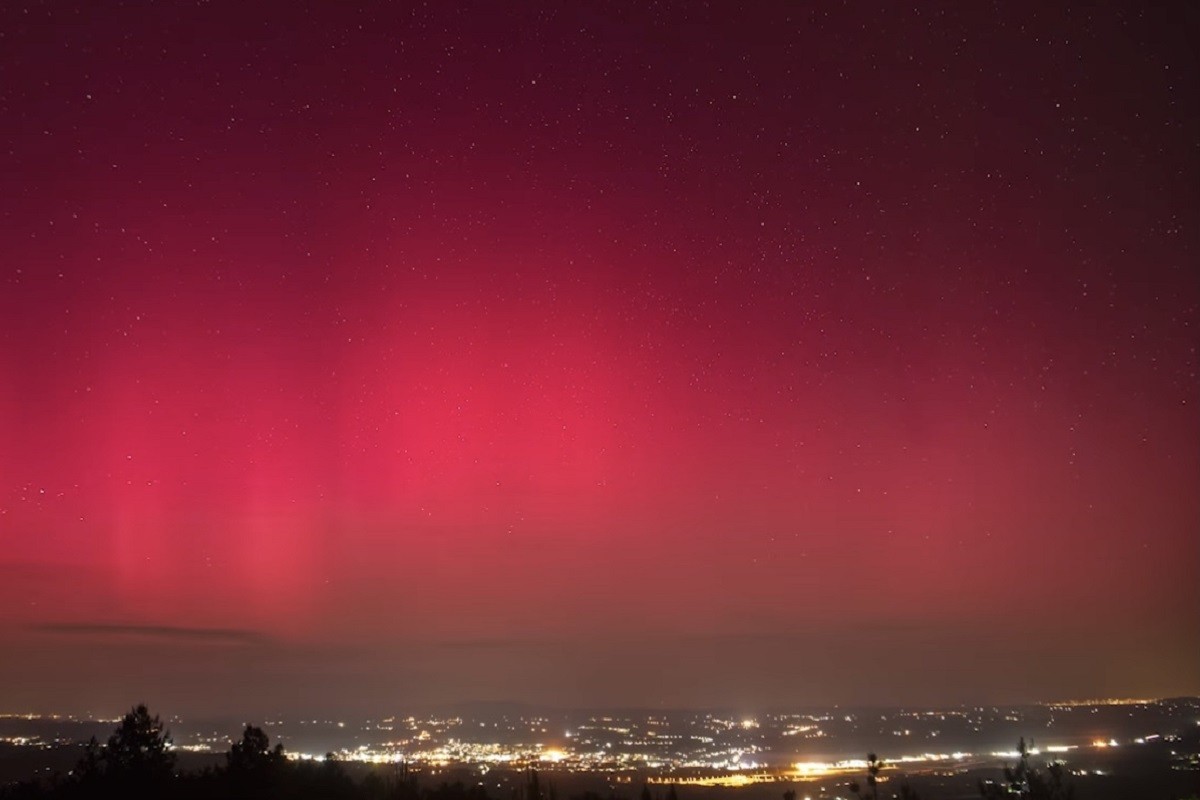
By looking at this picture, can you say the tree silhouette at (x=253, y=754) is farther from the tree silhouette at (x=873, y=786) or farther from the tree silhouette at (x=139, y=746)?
the tree silhouette at (x=873, y=786)

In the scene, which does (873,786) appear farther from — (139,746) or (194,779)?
(139,746)

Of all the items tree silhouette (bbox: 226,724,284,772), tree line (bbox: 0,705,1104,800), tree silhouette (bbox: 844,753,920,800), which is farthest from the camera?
tree silhouette (bbox: 844,753,920,800)

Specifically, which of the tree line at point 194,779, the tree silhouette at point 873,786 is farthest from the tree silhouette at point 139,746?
the tree silhouette at point 873,786

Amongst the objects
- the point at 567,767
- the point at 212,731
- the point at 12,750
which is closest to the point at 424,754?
the point at 567,767

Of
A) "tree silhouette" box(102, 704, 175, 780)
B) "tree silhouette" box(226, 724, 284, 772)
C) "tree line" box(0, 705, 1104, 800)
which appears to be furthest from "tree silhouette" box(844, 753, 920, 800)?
"tree silhouette" box(102, 704, 175, 780)

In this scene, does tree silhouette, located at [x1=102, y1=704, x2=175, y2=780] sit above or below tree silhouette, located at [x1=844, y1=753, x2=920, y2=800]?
above

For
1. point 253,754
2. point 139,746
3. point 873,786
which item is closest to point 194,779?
point 253,754

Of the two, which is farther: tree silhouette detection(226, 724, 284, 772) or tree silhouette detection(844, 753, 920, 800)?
tree silhouette detection(844, 753, 920, 800)

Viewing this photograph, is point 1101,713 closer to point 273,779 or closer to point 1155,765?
point 1155,765

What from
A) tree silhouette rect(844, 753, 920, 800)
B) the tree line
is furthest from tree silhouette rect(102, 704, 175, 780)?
tree silhouette rect(844, 753, 920, 800)

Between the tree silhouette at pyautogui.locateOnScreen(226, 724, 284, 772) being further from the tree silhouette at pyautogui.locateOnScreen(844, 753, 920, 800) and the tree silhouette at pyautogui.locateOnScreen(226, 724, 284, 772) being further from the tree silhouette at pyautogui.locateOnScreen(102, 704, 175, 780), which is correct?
the tree silhouette at pyautogui.locateOnScreen(844, 753, 920, 800)

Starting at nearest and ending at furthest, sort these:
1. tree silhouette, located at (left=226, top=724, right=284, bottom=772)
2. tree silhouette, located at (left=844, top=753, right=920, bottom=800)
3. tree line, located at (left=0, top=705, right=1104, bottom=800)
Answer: tree line, located at (left=0, top=705, right=1104, bottom=800), tree silhouette, located at (left=226, top=724, right=284, bottom=772), tree silhouette, located at (left=844, top=753, right=920, bottom=800)

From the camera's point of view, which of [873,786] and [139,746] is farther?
[873,786]
